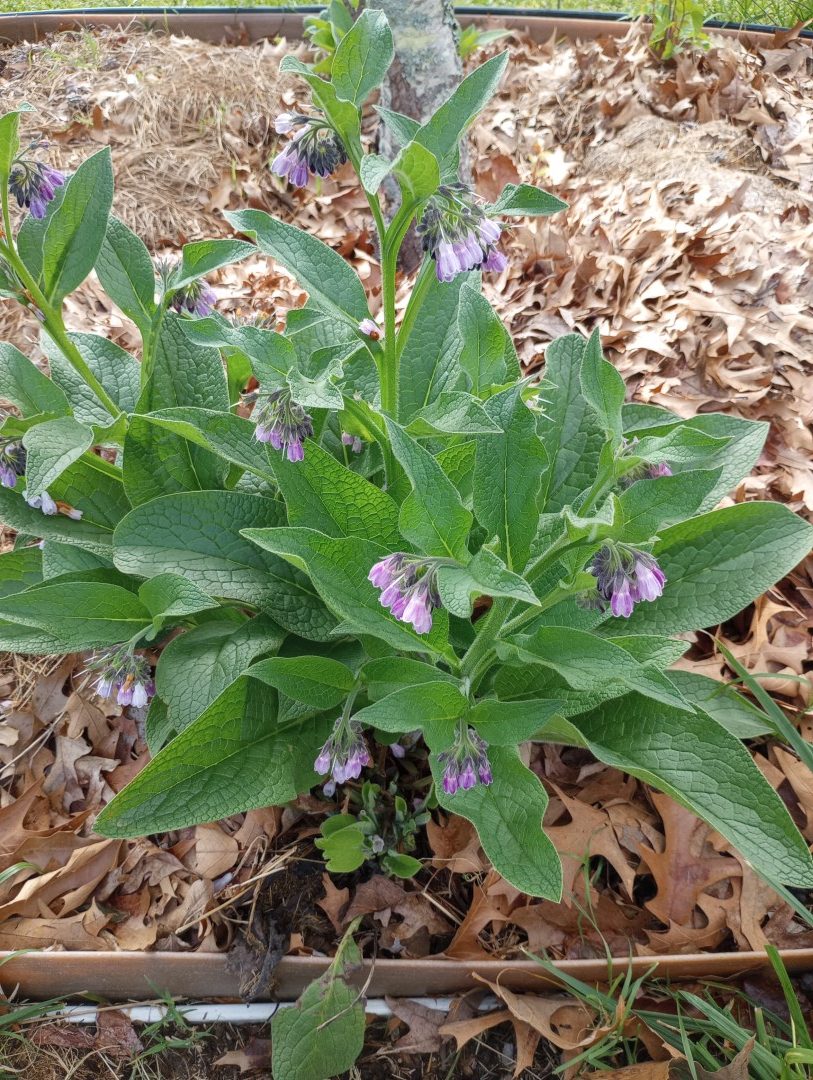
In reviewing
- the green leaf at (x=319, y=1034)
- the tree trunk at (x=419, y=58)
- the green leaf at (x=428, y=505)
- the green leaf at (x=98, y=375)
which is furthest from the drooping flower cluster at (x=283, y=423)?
the tree trunk at (x=419, y=58)

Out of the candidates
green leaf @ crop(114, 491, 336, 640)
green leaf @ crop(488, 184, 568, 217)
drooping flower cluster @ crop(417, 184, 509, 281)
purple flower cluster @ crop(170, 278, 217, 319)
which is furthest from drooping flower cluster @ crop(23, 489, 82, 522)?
green leaf @ crop(488, 184, 568, 217)

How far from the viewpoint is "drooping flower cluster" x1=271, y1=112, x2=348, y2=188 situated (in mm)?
1443

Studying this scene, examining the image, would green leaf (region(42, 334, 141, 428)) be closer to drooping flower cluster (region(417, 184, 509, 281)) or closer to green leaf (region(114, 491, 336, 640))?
green leaf (region(114, 491, 336, 640))

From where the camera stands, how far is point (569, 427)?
6.65ft

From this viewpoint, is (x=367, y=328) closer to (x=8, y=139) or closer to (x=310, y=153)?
(x=310, y=153)

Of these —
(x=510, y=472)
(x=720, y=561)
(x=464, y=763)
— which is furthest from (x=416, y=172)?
(x=720, y=561)

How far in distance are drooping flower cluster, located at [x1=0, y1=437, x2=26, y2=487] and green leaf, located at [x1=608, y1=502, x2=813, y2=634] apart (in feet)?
4.62

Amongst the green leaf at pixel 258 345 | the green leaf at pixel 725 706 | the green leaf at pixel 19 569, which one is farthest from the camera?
the green leaf at pixel 19 569

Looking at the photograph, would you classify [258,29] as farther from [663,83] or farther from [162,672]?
[162,672]

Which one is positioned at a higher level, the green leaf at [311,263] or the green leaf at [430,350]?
the green leaf at [311,263]

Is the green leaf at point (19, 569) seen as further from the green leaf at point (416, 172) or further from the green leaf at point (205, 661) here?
the green leaf at point (416, 172)

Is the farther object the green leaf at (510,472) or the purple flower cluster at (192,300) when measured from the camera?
the purple flower cluster at (192,300)

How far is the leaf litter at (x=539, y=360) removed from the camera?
1878mm

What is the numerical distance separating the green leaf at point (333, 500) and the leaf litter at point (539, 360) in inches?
32.2
